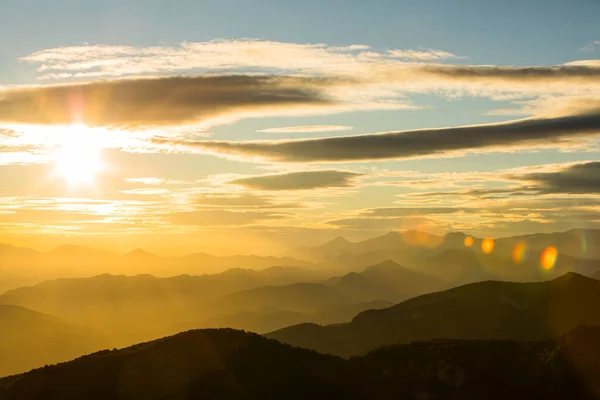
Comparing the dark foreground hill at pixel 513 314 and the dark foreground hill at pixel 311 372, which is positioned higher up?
the dark foreground hill at pixel 513 314

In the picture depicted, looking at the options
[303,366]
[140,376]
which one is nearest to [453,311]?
[303,366]

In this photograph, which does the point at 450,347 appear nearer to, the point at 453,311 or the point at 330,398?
the point at 330,398

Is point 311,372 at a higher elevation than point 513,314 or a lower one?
lower

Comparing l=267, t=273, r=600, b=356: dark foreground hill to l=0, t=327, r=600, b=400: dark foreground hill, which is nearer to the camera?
l=0, t=327, r=600, b=400: dark foreground hill

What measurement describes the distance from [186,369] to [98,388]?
35.6ft

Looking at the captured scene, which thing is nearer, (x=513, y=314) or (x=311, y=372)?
(x=311, y=372)

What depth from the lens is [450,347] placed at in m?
96.9

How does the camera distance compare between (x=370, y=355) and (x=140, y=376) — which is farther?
(x=370, y=355)

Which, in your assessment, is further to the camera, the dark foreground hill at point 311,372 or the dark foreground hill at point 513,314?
the dark foreground hill at point 513,314

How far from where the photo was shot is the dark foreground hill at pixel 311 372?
246 ft

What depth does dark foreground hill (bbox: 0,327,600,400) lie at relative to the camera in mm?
75125

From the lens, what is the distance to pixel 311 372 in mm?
81500

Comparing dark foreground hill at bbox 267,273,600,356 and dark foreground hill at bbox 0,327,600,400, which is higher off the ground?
dark foreground hill at bbox 267,273,600,356

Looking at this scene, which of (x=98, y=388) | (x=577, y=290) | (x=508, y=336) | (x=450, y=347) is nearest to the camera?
(x=98, y=388)
